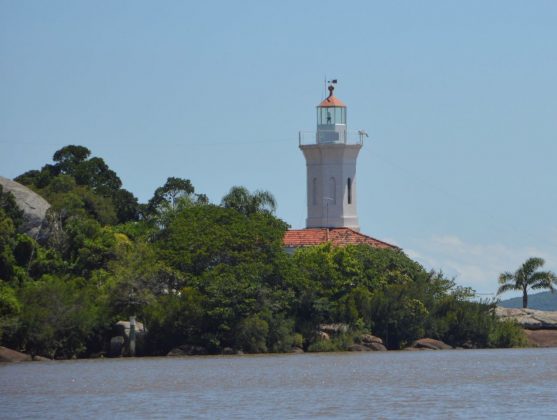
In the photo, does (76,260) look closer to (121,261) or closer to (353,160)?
(121,261)

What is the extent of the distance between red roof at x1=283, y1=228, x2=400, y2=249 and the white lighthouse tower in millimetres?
2037

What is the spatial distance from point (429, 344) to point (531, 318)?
10512 mm

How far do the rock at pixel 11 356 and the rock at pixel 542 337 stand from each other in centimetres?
2492

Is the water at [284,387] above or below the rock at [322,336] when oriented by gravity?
below

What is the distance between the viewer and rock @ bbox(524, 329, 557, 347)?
68562 mm

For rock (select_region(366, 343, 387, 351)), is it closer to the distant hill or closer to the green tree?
the green tree

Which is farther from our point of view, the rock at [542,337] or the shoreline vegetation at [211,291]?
the rock at [542,337]

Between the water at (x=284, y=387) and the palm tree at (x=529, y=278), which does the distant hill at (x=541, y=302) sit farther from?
the water at (x=284, y=387)

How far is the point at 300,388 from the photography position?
4009cm

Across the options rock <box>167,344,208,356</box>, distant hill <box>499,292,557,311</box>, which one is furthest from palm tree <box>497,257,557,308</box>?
distant hill <box>499,292,557,311</box>

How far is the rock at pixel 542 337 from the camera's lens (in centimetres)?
6856

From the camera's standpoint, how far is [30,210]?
65688mm

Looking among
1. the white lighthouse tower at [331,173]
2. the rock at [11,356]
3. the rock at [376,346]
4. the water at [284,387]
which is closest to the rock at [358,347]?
the rock at [376,346]

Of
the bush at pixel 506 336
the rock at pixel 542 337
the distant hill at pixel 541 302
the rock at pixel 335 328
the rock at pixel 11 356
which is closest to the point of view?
the rock at pixel 11 356
